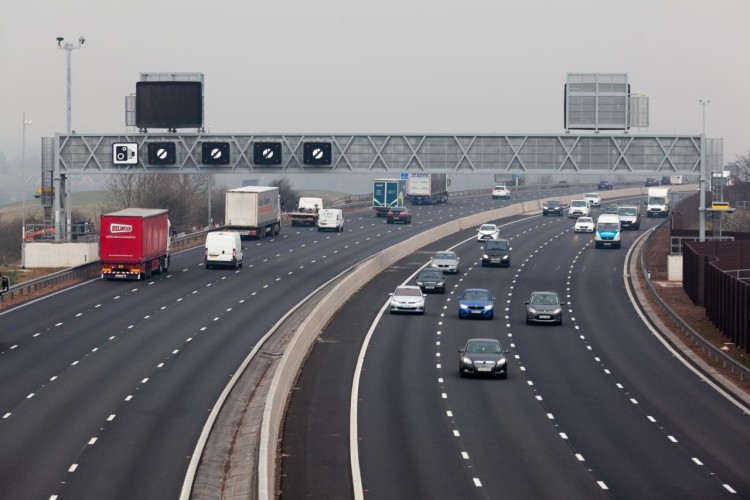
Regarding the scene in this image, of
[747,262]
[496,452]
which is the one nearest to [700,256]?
[747,262]

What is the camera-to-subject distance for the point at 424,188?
144750 millimetres

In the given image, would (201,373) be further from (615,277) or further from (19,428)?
(615,277)

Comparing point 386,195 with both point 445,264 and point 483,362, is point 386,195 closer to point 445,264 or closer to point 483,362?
point 445,264

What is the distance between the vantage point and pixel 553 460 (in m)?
31.1

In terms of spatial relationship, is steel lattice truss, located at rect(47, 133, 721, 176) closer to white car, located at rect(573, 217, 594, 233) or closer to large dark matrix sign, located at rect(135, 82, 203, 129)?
large dark matrix sign, located at rect(135, 82, 203, 129)

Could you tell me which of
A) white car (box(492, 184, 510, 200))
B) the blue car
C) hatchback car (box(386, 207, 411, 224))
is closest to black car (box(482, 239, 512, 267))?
the blue car

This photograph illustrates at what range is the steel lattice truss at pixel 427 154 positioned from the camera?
7238 cm

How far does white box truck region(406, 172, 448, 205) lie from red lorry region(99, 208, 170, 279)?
75.6 meters

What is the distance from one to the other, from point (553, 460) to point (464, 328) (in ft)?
82.0

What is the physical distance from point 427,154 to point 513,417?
40.2m

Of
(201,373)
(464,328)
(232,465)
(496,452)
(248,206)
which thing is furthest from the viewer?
(248,206)

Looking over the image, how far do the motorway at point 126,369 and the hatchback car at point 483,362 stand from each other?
8.01m

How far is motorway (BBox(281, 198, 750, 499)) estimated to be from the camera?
28.9m

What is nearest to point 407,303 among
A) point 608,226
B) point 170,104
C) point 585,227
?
point 170,104
